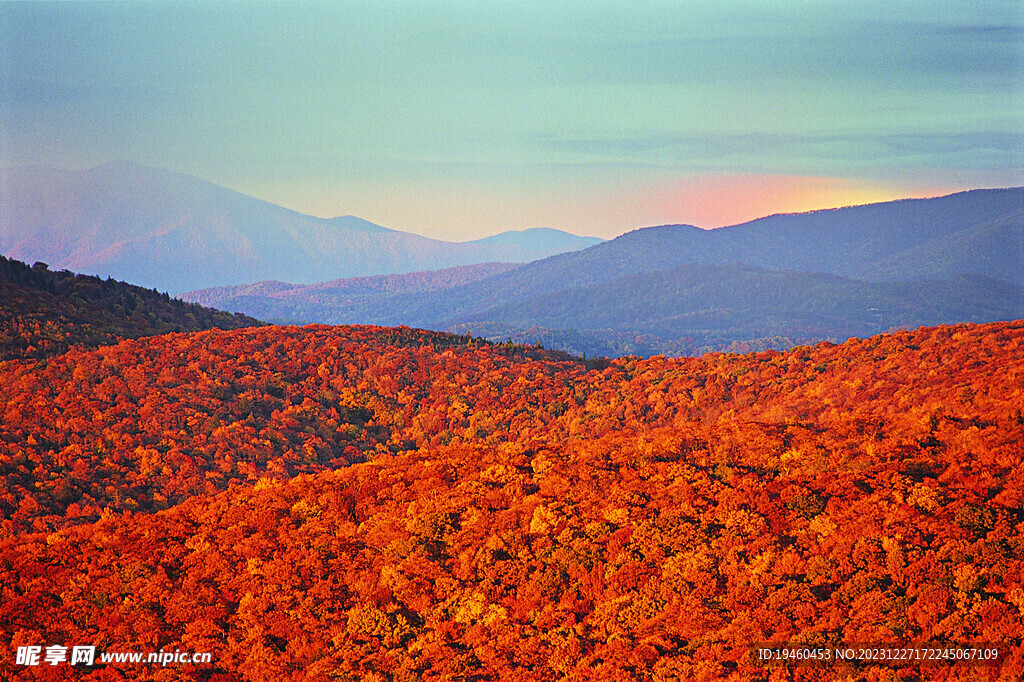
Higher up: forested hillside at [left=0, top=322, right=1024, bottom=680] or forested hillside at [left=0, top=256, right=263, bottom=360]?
forested hillside at [left=0, top=256, right=263, bottom=360]

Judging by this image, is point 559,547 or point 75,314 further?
point 75,314

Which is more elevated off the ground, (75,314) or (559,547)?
(75,314)

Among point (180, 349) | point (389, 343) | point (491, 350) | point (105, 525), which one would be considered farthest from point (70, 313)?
point (105, 525)

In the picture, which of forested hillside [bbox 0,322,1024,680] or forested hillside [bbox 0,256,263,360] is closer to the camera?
forested hillside [bbox 0,322,1024,680]

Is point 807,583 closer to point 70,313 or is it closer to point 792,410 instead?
point 792,410
